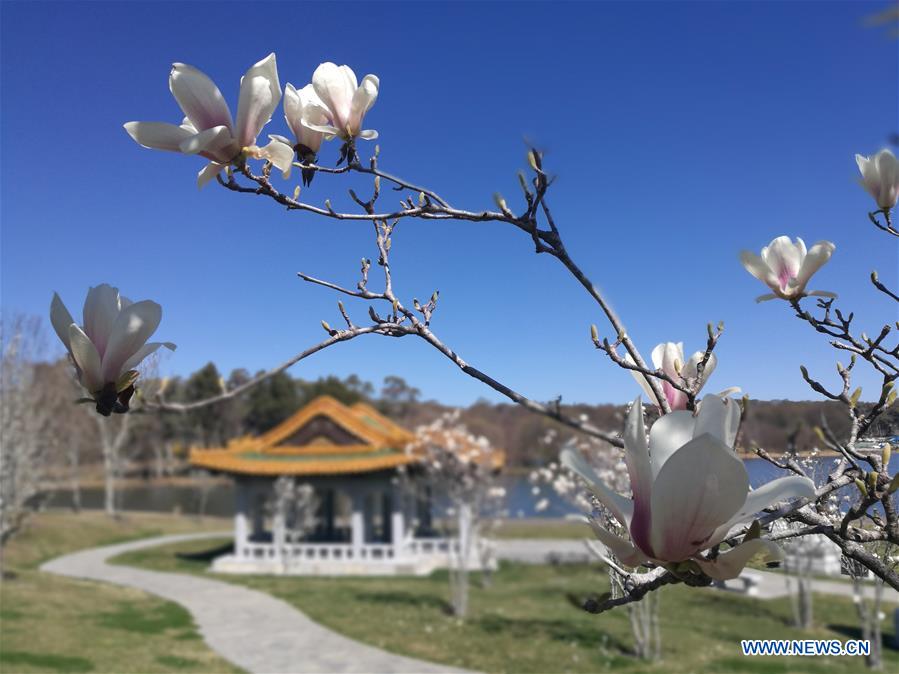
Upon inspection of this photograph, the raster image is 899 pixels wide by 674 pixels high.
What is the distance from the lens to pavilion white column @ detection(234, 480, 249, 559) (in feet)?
40.1

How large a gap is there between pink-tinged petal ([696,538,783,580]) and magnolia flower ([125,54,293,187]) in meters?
0.60

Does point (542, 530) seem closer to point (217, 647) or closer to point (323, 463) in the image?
point (323, 463)

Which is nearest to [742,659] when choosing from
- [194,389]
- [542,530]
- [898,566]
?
[898,566]

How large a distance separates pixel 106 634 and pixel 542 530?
13.5 meters

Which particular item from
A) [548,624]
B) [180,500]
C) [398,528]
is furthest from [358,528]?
[180,500]

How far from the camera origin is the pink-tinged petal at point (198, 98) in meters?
0.75

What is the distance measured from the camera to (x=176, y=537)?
1700 cm

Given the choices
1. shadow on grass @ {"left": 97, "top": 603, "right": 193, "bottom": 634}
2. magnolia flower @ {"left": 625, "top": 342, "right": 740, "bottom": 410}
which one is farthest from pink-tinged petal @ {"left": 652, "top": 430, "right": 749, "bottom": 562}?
Answer: shadow on grass @ {"left": 97, "top": 603, "right": 193, "bottom": 634}

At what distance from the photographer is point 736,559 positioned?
1.85ft

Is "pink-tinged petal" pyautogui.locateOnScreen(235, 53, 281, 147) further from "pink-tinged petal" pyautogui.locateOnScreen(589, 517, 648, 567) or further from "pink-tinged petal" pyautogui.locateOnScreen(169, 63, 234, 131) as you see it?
"pink-tinged petal" pyautogui.locateOnScreen(589, 517, 648, 567)

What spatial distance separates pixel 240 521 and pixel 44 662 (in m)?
6.78

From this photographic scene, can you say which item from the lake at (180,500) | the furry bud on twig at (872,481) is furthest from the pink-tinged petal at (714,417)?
the lake at (180,500)

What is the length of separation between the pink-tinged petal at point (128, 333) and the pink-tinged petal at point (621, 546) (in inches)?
19.2

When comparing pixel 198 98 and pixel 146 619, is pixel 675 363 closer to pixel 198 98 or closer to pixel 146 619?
pixel 198 98
